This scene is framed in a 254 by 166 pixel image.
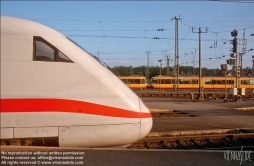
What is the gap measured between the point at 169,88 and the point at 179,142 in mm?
40824

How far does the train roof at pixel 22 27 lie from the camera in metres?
4.73

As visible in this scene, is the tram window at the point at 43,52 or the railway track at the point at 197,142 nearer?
the tram window at the point at 43,52

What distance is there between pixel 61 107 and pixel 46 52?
105 cm

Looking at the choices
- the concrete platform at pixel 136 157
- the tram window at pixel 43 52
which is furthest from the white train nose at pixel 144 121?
the tram window at pixel 43 52

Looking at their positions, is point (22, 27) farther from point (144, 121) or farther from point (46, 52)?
point (144, 121)

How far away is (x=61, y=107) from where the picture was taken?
16.1ft

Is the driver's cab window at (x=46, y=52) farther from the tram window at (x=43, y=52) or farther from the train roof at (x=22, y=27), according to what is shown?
the train roof at (x=22, y=27)

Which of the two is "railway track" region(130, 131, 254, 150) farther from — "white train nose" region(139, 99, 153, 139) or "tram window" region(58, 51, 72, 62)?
"tram window" region(58, 51, 72, 62)

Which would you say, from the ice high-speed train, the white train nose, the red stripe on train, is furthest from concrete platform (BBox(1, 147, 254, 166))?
the red stripe on train

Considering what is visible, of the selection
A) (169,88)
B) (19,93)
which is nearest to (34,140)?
(19,93)

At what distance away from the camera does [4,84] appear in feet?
15.3

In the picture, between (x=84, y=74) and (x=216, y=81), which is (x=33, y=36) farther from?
(x=216, y=81)

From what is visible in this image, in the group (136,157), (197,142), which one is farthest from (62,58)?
(197,142)

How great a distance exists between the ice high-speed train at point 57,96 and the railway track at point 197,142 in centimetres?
283
